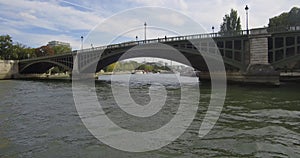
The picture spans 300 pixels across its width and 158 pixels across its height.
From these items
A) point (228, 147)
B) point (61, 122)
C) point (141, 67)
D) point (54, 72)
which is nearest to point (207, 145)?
point (228, 147)

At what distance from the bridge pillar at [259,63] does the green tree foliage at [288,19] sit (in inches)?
872

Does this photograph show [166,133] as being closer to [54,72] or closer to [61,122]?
[61,122]

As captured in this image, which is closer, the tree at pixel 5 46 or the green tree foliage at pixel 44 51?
the tree at pixel 5 46

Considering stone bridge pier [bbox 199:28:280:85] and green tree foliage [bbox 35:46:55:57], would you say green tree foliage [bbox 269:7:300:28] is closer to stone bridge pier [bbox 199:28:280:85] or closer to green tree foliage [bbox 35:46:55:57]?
stone bridge pier [bbox 199:28:280:85]

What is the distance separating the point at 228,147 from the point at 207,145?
0.70 meters

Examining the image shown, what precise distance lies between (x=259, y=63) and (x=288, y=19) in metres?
30.4

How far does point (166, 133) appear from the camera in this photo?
9.73 metres

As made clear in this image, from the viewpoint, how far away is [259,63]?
36719 millimetres

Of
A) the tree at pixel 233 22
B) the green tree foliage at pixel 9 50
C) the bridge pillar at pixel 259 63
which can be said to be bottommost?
the bridge pillar at pixel 259 63

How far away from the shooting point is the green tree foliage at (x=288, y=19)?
56.3 meters

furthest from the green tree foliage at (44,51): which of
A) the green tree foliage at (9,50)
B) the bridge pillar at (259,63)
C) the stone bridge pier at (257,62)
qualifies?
the bridge pillar at (259,63)

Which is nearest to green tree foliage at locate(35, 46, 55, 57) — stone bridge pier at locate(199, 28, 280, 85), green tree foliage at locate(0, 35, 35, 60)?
green tree foliage at locate(0, 35, 35, 60)

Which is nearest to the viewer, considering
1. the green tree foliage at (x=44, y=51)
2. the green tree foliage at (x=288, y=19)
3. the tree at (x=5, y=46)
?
the green tree foliage at (x=288, y=19)

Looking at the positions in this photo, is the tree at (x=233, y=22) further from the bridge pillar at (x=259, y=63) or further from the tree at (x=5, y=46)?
the tree at (x=5, y=46)
